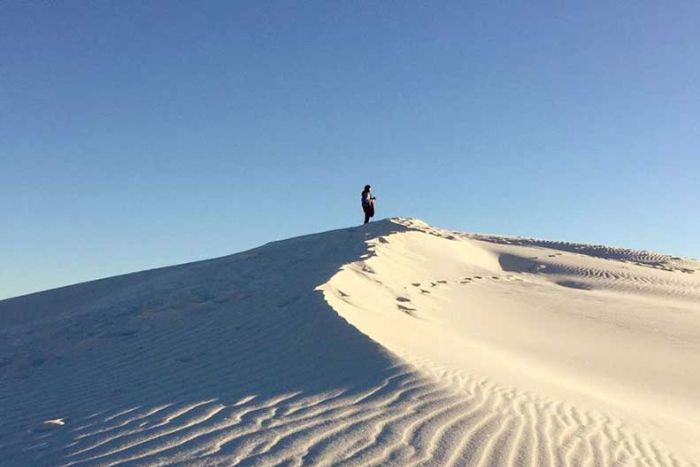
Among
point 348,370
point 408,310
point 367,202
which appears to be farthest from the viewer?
point 367,202

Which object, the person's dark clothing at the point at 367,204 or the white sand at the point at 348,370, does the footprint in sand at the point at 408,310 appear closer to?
the white sand at the point at 348,370

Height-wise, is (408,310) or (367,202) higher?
(367,202)

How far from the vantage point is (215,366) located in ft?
24.3

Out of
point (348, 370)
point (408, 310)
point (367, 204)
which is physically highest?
point (367, 204)

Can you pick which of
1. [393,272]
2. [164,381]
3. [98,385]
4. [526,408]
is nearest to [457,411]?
[526,408]

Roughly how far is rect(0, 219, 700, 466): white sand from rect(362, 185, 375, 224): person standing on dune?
369 centimetres

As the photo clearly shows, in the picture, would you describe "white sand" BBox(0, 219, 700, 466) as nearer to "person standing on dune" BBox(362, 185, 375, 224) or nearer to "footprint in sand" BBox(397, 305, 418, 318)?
"footprint in sand" BBox(397, 305, 418, 318)

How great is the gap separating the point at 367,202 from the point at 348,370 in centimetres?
1391

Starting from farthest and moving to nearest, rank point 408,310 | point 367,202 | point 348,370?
point 367,202, point 408,310, point 348,370

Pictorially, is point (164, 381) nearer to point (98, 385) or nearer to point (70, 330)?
point (98, 385)

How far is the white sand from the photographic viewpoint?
197 inches

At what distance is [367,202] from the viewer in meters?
20.3

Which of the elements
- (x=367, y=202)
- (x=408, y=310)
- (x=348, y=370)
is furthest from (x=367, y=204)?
(x=348, y=370)

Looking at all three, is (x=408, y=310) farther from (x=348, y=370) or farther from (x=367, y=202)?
(x=367, y=202)
